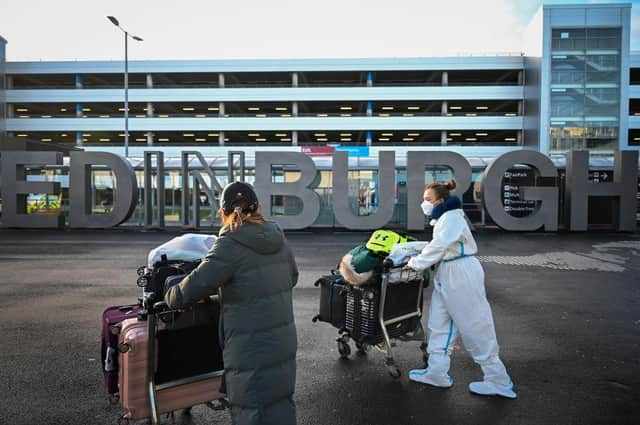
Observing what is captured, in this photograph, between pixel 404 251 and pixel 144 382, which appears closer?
pixel 144 382

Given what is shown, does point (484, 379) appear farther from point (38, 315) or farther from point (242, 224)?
point (38, 315)

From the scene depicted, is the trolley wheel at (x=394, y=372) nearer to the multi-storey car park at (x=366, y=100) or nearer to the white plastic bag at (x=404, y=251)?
the white plastic bag at (x=404, y=251)

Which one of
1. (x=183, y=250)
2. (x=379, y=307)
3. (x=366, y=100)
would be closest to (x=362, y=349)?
(x=379, y=307)

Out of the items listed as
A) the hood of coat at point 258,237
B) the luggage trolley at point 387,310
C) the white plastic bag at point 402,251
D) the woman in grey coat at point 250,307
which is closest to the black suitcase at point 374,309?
the luggage trolley at point 387,310

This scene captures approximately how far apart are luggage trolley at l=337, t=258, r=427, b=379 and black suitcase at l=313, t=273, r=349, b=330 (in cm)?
5

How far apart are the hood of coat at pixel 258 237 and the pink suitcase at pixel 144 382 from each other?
1.00m

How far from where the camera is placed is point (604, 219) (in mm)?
22484

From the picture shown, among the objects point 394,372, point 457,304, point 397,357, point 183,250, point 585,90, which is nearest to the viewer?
point 183,250

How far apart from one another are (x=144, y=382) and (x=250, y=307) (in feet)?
3.63

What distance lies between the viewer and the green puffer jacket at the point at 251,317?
2963 millimetres

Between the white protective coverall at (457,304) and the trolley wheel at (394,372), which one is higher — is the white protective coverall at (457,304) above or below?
above

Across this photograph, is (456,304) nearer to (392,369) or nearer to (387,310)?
(387,310)

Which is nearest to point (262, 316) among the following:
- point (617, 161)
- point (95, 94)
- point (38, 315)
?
point (38, 315)

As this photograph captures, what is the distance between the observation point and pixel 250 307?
300 cm
